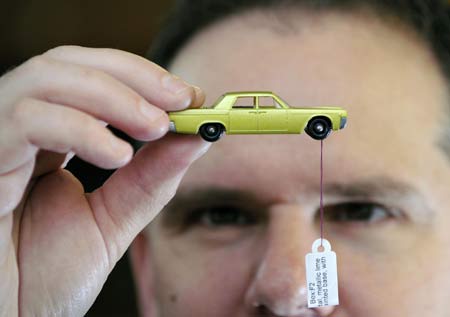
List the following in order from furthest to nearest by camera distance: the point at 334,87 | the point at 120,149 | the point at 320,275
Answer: the point at 334,87 → the point at 320,275 → the point at 120,149

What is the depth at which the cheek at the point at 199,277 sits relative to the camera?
152 centimetres

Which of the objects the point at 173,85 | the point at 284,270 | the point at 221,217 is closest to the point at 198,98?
the point at 173,85

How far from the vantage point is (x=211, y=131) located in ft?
3.22

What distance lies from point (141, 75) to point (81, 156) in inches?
6.8

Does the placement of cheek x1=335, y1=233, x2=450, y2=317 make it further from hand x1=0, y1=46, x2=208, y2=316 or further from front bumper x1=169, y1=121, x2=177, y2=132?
front bumper x1=169, y1=121, x2=177, y2=132

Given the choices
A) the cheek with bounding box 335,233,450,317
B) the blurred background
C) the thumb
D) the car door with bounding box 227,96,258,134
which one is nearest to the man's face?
the cheek with bounding box 335,233,450,317

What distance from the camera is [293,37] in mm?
1559

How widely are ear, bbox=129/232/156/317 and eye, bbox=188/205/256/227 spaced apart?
10.7 inches

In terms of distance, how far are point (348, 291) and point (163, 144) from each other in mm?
644

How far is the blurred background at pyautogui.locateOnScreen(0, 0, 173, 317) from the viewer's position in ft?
9.73

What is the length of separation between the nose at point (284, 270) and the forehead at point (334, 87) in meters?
0.09

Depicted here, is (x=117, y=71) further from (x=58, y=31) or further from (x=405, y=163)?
(x=58, y=31)

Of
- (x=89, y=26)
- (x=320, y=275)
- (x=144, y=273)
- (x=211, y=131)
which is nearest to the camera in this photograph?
(x=211, y=131)

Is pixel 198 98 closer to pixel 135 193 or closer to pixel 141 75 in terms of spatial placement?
pixel 141 75
